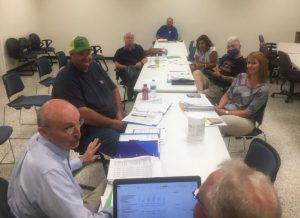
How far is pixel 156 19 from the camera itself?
895 cm

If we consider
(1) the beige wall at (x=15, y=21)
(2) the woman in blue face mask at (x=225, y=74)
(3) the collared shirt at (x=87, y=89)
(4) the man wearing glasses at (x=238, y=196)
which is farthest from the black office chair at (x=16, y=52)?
(4) the man wearing glasses at (x=238, y=196)

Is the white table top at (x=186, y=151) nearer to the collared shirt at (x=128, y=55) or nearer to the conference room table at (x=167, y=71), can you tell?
the conference room table at (x=167, y=71)

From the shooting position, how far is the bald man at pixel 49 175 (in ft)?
4.46

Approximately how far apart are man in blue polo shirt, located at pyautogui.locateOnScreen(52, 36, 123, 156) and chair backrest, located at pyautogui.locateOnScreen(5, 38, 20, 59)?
5.14 meters

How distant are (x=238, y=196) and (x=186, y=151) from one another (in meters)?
1.23

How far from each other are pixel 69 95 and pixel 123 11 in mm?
6849

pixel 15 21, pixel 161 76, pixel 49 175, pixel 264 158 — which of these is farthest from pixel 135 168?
pixel 15 21

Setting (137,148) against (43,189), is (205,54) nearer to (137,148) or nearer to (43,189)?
(137,148)

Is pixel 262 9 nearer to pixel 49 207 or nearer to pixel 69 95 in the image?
pixel 69 95

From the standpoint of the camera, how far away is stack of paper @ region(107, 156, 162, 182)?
1695 millimetres

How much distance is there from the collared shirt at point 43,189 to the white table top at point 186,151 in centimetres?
59

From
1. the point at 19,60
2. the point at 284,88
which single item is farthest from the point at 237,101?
the point at 19,60

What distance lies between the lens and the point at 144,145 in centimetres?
198

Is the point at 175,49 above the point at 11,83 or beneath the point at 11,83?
above
